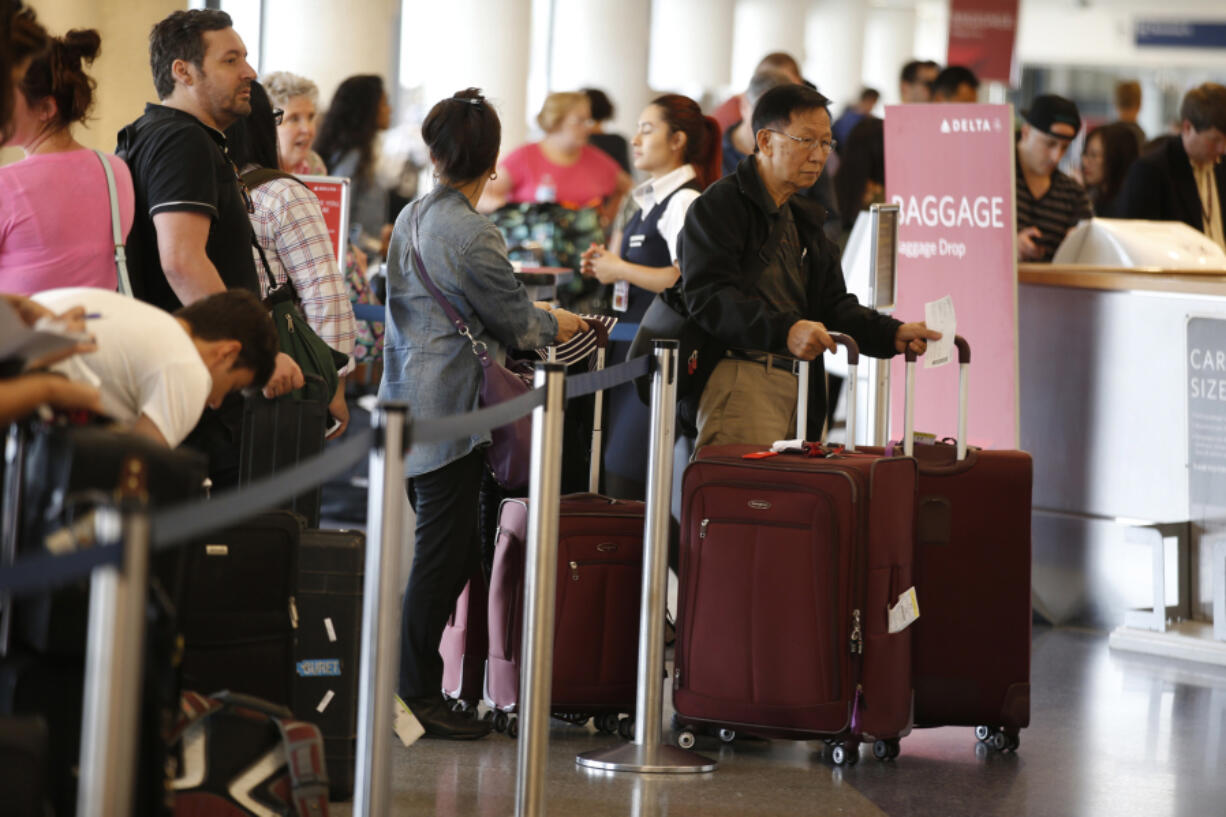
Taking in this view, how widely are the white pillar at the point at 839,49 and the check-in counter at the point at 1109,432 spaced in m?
17.1

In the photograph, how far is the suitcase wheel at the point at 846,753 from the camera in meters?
3.81

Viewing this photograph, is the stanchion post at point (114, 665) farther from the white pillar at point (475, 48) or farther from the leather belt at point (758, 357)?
the white pillar at point (475, 48)

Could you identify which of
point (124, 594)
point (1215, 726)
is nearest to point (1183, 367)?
point (1215, 726)

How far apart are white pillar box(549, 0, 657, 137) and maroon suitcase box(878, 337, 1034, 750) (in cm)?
1099

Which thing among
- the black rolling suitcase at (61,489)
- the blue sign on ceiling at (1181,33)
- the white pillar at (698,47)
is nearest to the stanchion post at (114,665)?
the black rolling suitcase at (61,489)

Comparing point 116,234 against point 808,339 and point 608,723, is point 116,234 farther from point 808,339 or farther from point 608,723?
point 608,723

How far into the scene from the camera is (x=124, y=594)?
1758mm

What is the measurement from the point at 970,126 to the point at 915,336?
75.6 inches

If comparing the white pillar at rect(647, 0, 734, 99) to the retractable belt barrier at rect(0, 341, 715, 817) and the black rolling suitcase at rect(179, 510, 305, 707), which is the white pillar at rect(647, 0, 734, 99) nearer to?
the retractable belt barrier at rect(0, 341, 715, 817)

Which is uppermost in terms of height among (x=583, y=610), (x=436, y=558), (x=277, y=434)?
(x=277, y=434)

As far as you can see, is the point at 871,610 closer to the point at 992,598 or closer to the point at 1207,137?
the point at 992,598

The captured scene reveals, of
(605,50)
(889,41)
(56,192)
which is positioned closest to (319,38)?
(605,50)

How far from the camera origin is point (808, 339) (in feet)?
12.3

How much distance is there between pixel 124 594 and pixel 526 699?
135 cm
